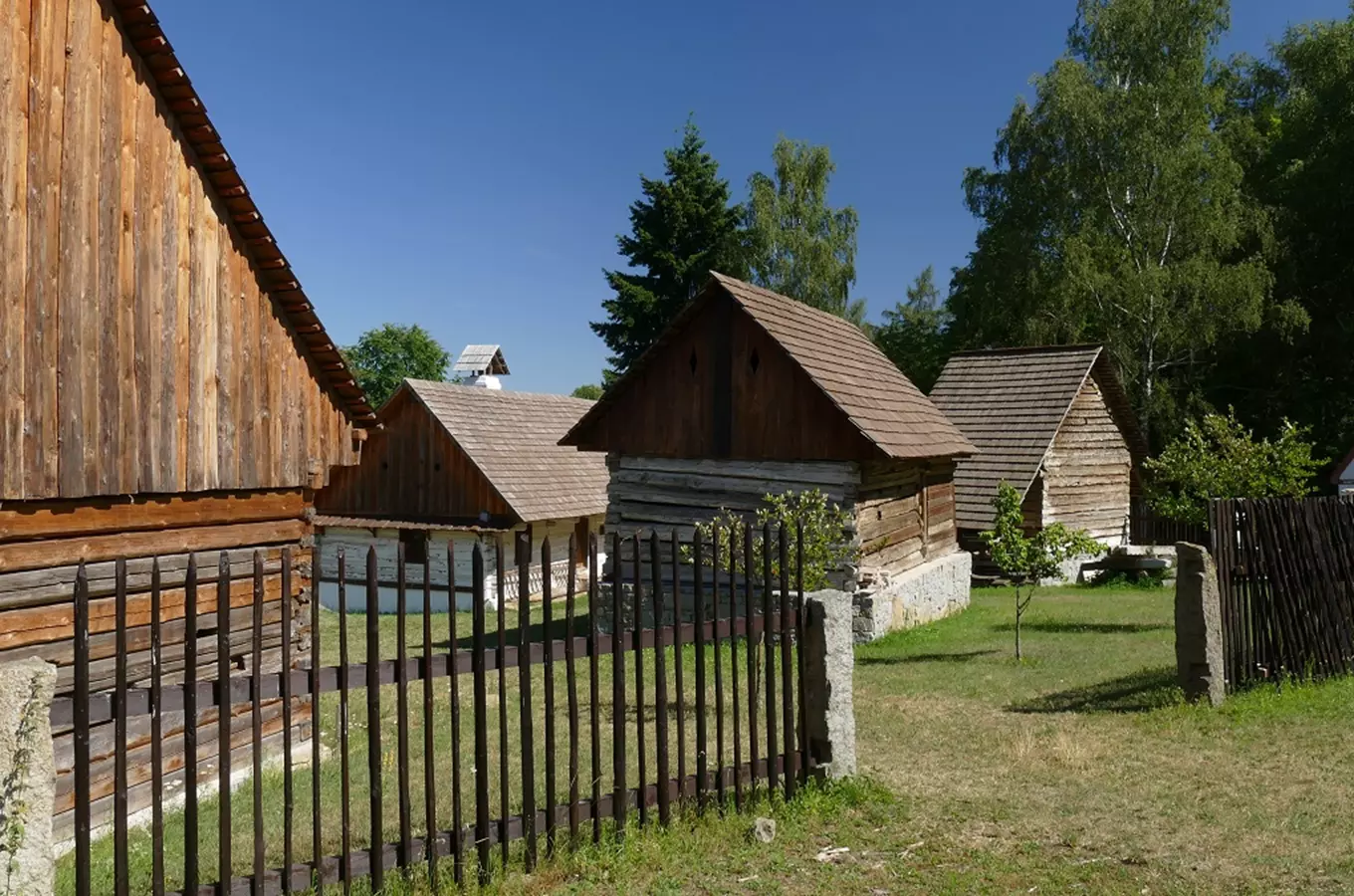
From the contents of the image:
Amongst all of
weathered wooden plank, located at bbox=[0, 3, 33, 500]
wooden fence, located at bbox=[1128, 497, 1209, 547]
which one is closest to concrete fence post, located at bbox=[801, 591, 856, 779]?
weathered wooden plank, located at bbox=[0, 3, 33, 500]

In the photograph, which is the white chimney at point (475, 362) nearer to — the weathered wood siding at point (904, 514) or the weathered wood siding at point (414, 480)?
the weathered wood siding at point (414, 480)

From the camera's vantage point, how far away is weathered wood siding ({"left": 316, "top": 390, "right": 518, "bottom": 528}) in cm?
2553

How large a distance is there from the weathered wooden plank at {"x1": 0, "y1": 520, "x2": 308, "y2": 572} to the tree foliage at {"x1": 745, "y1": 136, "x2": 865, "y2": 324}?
104 feet

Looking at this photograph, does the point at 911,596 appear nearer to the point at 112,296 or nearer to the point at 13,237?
the point at 112,296

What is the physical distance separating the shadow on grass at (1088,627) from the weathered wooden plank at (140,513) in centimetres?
1157

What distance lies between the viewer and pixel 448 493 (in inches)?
1025

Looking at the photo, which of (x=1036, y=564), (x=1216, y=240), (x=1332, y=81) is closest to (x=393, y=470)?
(x=1036, y=564)

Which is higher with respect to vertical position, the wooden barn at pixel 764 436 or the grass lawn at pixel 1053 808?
the wooden barn at pixel 764 436

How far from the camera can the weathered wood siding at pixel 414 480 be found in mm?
25531

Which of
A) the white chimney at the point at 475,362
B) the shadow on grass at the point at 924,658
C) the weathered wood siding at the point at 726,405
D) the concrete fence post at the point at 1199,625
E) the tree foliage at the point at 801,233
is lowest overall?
the shadow on grass at the point at 924,658

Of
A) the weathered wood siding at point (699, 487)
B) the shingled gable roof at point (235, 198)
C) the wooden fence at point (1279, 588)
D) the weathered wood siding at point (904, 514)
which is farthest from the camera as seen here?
the weathered wood siding at point (904, 514)

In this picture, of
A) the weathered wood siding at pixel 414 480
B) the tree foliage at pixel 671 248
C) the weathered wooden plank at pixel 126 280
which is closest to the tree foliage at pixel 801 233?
the tree foliage at pixel 671 248

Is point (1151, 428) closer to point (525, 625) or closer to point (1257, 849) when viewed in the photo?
point (1257, 849)

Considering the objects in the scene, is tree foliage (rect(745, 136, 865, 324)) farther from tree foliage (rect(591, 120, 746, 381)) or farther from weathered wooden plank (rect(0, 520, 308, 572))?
weathered wooden plank (rect(0, 520, 308, 572))
